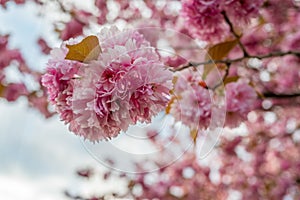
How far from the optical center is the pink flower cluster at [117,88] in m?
0.79

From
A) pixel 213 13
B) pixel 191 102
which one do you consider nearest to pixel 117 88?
pixel 191 102

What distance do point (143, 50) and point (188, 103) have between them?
455 millimetres

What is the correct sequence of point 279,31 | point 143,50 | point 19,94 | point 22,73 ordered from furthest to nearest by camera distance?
point 279,31 < point 22,73 < point 19,94 < point 143,50

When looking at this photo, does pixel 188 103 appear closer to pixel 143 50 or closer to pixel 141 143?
pixel 141 143

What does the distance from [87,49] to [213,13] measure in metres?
0.70

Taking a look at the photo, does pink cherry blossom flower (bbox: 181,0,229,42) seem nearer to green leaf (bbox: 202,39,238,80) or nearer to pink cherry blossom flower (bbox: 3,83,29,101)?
green leaf (bbox: 202,39,238,80)

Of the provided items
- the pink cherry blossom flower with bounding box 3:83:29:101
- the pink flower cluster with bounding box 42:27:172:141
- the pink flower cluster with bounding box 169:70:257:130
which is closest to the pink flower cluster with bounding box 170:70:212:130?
the pink flower cluster with bounding box 169:70:257:130

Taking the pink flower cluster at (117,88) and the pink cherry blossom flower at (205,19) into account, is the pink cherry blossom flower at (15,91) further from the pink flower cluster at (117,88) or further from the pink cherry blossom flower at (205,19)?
the pink flower cluster at (117,88)

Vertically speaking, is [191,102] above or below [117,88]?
above

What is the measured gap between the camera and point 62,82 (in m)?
0.86

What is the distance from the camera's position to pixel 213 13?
1.43m

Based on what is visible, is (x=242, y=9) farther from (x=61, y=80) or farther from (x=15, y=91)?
(x=15, y=91)

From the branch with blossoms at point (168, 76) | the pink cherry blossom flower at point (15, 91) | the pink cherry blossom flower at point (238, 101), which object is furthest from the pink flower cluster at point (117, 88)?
the pink cherry blossom flower at point (15, 91)

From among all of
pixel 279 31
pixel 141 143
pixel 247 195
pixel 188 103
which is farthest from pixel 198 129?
pixel 247 195
